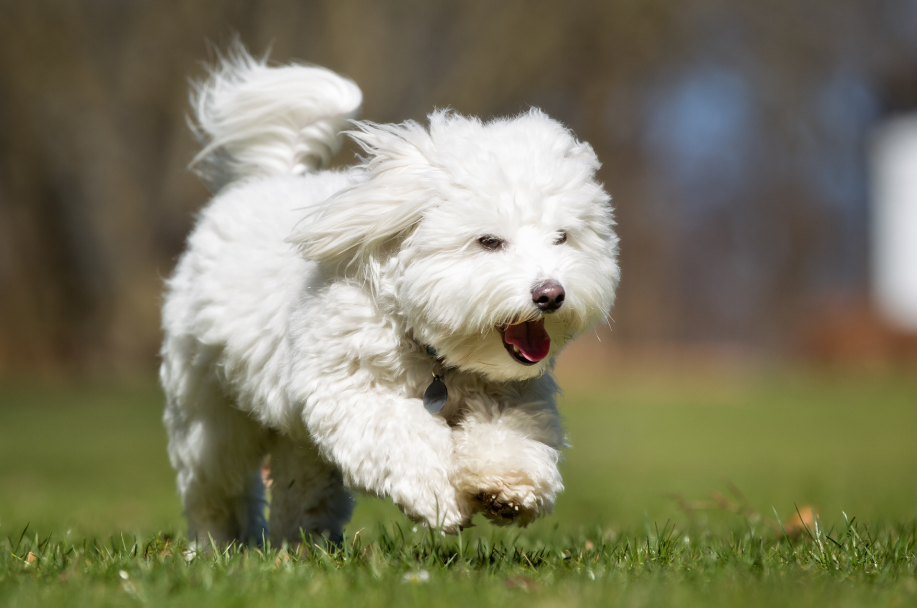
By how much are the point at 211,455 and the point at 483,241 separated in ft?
6.29

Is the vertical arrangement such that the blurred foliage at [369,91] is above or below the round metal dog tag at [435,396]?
above

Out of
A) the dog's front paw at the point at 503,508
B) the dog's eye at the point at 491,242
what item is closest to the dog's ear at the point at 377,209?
the dog's eye at the point at 491,242

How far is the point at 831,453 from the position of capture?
1080 centimetres

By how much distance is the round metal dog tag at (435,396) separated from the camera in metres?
3.55

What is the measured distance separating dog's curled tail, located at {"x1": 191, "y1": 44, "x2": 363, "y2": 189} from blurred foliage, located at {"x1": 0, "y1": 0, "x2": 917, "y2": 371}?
365 inches

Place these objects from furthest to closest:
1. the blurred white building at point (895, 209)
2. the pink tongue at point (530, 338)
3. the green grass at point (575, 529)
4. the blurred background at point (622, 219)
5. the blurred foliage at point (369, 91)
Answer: the blurred white building at point (895, 209) < the blurred foliage at point (369, 91) < the blurred background at point (622, 219) < the pink tongue at point (530, 338) < the green grass at point (575, 529)

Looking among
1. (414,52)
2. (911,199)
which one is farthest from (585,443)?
(911,199)

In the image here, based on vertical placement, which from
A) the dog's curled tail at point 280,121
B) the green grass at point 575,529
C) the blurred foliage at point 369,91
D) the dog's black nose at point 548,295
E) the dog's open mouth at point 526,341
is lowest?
the green grass at point 575,529

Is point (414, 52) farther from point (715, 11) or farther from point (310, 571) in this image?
point (310, 571)

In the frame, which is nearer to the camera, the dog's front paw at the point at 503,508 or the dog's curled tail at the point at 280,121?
the dog's front paw at the point at 503,508

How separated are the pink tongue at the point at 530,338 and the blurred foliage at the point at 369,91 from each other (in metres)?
11.3

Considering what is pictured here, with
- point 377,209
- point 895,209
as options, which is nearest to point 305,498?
point 377,209

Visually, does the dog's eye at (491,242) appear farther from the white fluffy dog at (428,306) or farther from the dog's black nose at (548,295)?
the dog's black nose at (548,295)

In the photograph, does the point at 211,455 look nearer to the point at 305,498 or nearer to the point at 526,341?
the point at 305,498
